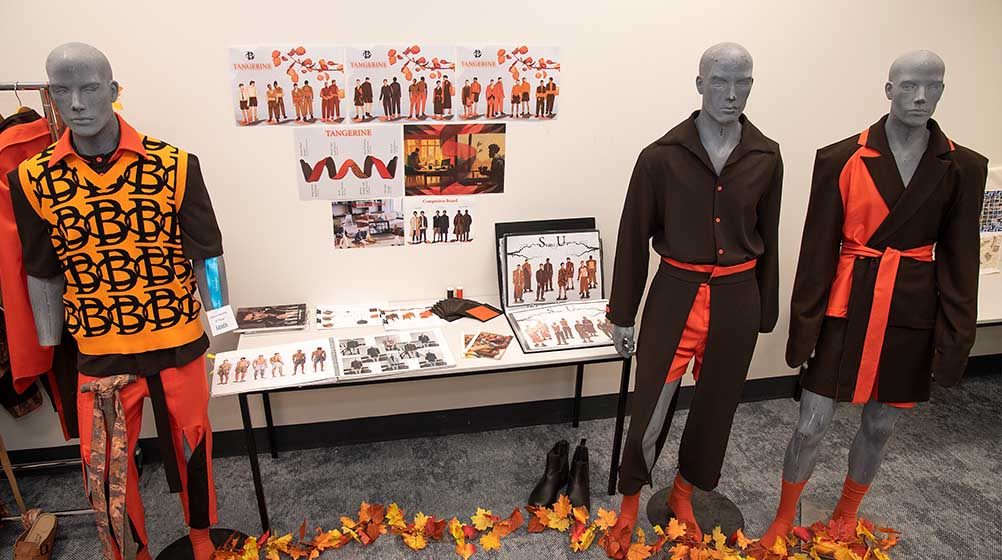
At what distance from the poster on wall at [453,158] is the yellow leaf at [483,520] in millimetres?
1256

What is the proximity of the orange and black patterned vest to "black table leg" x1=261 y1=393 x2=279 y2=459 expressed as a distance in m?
0.95

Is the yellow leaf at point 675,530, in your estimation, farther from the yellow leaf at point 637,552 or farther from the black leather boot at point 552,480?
the black leather boot at point 552,480

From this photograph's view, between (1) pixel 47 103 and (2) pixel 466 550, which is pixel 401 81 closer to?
(1) pixel 47 103

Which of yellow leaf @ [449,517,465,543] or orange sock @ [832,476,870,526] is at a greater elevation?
orange sock @ [832,476,870,526]

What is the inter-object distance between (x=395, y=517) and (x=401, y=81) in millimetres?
1643

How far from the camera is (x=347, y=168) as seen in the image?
A: 262 centimetres

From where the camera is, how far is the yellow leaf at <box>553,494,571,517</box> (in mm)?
2594

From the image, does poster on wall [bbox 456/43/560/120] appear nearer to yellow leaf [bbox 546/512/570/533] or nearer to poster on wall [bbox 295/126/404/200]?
poster on wall [bbox 295/126/404/200]

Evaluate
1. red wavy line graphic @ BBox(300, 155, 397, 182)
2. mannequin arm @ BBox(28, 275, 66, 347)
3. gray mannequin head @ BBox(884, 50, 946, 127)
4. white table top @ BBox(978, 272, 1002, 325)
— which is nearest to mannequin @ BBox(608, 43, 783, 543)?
gray mannequin head @ BBox(884, 50, 946, 127)

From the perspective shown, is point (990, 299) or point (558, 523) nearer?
point (558, 523)

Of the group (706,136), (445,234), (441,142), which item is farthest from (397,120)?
(706,136)

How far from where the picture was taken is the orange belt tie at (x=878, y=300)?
2.10 meters

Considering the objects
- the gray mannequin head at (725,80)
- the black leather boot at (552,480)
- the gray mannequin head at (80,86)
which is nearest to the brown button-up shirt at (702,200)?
the gray mannequin head at (725,80)

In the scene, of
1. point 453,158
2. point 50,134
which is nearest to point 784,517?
point 453,158
